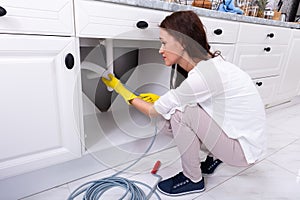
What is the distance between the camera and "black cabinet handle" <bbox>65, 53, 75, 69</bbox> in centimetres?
71

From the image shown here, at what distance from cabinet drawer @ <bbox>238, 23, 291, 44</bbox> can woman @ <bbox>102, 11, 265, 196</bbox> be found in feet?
1.99

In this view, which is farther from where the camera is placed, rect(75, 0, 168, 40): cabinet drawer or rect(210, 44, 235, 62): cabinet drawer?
rect(210, 44, 235, 62): cabinet drawer

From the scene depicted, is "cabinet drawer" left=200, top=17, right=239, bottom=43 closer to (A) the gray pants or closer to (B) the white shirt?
(B) the white shirt

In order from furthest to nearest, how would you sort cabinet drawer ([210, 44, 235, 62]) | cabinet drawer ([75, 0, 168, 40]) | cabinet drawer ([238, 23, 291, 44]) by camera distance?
cabinet drawer ([238, 23, 291, 44]) < cabinet drawer ([210, 44, 235, 62]) < cabinet drawer ([75, 0, 168, 40])

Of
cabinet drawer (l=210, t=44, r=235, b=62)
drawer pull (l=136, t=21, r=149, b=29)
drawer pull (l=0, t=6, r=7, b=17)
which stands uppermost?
drawer pull (l=0, t=6, r=7, b=17)

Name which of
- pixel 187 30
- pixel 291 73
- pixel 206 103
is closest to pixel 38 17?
pixel 187 30

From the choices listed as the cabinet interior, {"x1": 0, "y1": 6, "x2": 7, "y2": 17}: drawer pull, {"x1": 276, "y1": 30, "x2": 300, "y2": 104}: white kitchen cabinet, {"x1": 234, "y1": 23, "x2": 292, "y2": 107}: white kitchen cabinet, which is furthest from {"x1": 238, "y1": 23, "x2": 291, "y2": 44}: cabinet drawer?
{"x1": 0, "y1": 6, "x2": 7, "y2": 17}: drawer pull

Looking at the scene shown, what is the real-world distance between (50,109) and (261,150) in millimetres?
866

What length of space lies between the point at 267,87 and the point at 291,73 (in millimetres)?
419


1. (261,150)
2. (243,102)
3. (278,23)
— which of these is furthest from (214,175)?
(278,23)

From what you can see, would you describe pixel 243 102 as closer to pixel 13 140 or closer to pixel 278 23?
pixel 13 140

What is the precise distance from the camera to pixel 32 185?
2.82 ft

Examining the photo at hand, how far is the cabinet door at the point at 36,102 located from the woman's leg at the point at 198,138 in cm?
44

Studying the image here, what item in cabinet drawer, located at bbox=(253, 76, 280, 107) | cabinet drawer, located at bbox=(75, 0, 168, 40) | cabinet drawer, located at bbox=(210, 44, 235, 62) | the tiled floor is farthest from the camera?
cabinet drawer, located at bbox=(253, 76, 280, 107)
